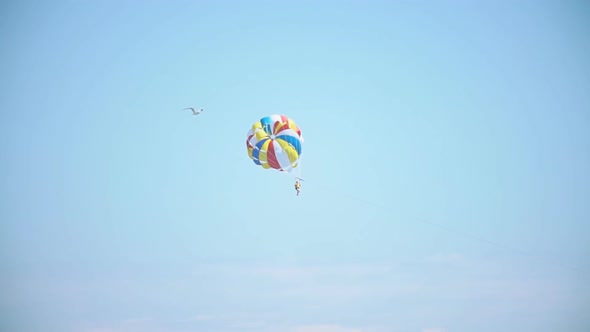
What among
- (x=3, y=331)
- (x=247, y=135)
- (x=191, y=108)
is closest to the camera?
(x=191, y=108)

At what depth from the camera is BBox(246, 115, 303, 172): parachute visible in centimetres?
3338

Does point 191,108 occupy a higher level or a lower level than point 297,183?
higher

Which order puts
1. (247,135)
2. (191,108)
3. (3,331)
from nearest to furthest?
(191,108)
(247,135)
(3,331)

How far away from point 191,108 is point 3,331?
12132 cm

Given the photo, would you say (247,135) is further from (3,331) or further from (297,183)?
(3,331)

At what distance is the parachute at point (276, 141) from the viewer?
33375 millimetres

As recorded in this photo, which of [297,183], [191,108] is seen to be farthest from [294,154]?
[191,108]

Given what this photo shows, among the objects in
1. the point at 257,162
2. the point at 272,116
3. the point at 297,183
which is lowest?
the point at 297,183

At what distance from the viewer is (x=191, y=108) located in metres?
32.3

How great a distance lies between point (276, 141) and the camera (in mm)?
33438

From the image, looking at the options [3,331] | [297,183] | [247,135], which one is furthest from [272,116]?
[3,331]

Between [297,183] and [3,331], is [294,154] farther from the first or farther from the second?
[3,331]

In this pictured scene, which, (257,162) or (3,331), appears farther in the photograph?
(3,331)

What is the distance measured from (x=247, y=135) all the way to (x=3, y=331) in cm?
12147
